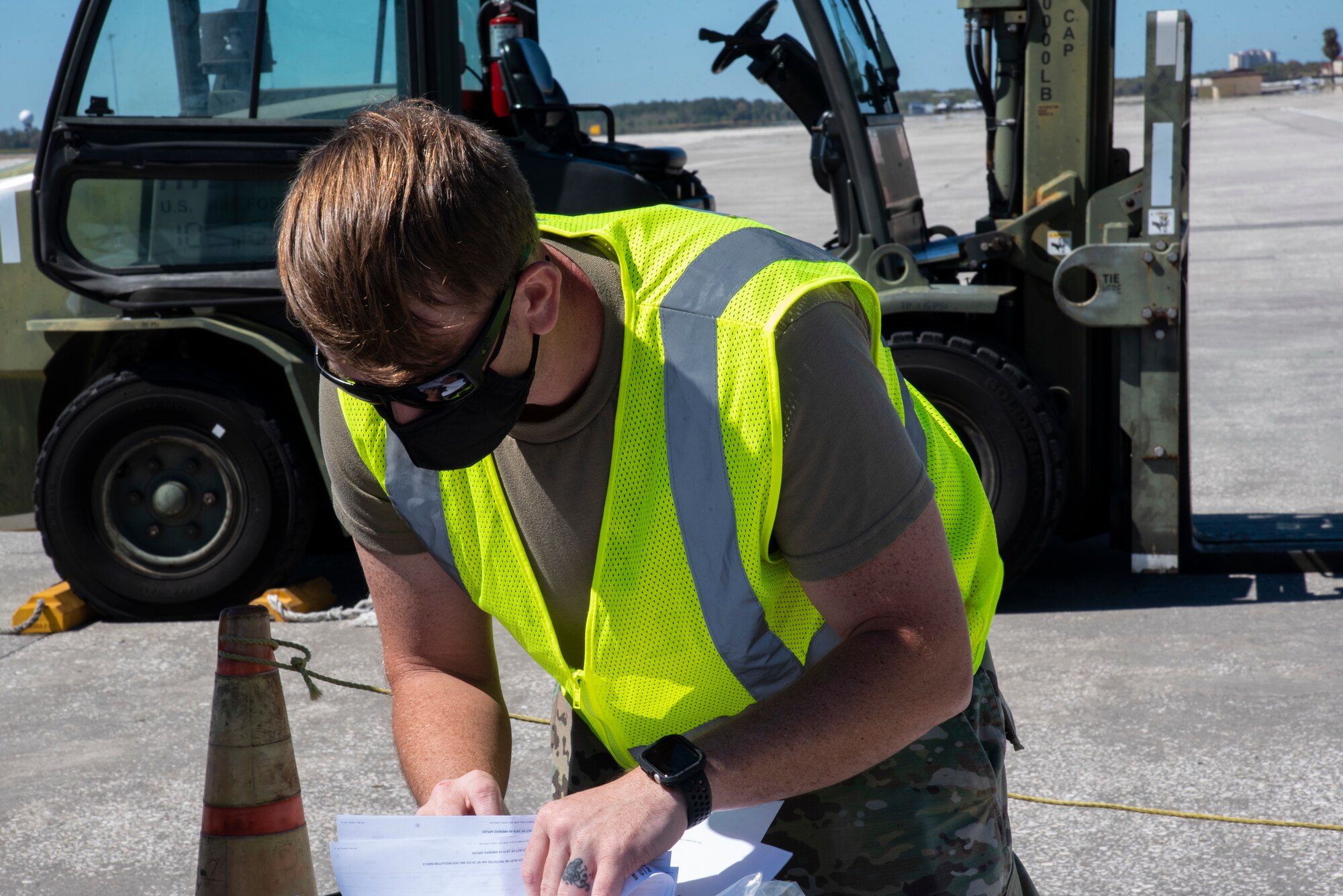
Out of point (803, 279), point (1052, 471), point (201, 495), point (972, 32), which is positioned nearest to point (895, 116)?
point (972, 32)

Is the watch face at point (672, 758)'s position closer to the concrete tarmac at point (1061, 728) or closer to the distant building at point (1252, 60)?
the concrete tarmac at point (1061, 728)

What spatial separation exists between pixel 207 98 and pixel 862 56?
2416 millimetres

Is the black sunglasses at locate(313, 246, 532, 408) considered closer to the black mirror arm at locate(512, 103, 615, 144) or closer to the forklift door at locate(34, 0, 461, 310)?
the forklift door at locate(34, 0, 461, 310)

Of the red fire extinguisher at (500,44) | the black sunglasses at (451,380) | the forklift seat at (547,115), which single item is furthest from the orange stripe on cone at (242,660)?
the red fire extinguisher at (500,44)

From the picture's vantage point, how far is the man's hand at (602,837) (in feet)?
4.59

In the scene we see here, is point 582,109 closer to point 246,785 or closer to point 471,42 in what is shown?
point 471,42

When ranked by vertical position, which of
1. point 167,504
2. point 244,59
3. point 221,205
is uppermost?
point 244,59

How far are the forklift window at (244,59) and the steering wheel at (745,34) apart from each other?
1241mm

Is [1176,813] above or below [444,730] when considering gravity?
below

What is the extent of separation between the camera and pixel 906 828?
67.9 inches

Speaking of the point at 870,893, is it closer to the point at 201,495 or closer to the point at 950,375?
the point at 950,375

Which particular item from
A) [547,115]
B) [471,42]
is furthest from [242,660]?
[471,42]

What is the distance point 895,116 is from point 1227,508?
2.33 metres

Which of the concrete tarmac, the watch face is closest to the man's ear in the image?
the watch face
